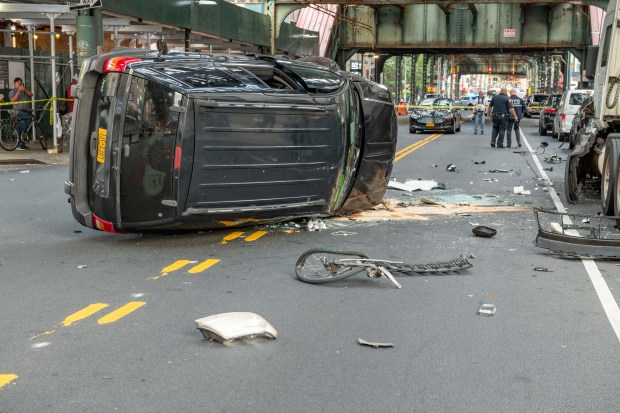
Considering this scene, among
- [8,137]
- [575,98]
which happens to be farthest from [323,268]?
[575,98]

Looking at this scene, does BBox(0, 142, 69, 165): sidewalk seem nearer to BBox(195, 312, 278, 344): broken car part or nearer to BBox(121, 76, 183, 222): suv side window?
BBox(121, 76, 183, 222): suv side window

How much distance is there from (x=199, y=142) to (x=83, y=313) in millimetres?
2949

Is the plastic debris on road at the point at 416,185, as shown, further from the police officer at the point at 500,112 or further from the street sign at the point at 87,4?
the police officer at the point at 500,112

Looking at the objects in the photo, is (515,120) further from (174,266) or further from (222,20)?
(174,266)

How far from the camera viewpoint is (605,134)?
13.5 m

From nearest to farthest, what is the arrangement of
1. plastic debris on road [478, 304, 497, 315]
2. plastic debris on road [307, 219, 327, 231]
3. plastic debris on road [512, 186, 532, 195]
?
1. plastic debris on road [478, 304, 497, 315]
2. plastic debris on road [307, 219, 327, 231]
3. plastic debris on road [512, 186, 532, 195]

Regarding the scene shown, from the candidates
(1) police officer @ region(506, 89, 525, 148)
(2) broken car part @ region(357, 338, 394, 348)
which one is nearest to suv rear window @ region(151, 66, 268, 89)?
(2) broken car part @ region(357, 338, 394, 348)

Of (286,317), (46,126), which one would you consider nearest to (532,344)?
(286,317)

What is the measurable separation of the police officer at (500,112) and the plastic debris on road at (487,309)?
2186 cm

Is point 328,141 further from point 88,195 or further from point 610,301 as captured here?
point 610,301

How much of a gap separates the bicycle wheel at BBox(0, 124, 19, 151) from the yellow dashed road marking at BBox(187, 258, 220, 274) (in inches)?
628

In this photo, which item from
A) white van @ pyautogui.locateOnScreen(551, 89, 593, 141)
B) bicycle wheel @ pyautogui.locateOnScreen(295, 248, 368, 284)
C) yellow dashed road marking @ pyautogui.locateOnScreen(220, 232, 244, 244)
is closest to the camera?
bicycle wheel @ pyautogui.locateOnScreen(295, 248, 368, 284)

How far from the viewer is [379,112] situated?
12070 millimetres

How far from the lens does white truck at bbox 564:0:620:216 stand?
1193cm
